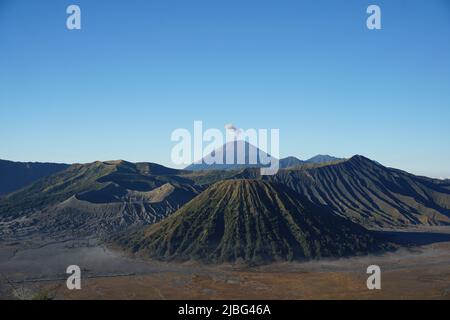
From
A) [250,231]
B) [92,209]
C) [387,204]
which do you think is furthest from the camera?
[387,204]

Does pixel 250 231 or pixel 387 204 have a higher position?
pixel 250 231

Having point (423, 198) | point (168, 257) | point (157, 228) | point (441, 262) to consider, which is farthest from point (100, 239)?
point (423, 198)

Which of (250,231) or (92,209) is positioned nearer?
(250,231)

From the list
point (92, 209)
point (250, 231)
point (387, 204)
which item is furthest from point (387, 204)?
point (92, 209)

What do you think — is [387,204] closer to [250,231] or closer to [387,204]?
[387,204]

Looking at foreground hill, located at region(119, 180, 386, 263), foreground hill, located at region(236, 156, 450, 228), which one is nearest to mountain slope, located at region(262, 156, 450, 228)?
foreground hill, located at region(236, 156, 450, 228)

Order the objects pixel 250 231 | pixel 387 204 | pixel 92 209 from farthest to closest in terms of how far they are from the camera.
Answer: pixel 387 204
pixel 92 209
pixel 250 231

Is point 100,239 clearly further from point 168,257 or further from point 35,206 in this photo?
point 35,206

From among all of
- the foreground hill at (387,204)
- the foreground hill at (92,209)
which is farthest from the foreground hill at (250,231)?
the foreground hill at (387,204)

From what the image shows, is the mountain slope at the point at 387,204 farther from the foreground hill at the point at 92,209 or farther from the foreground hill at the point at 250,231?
the foreground hill at the point at 92,209
